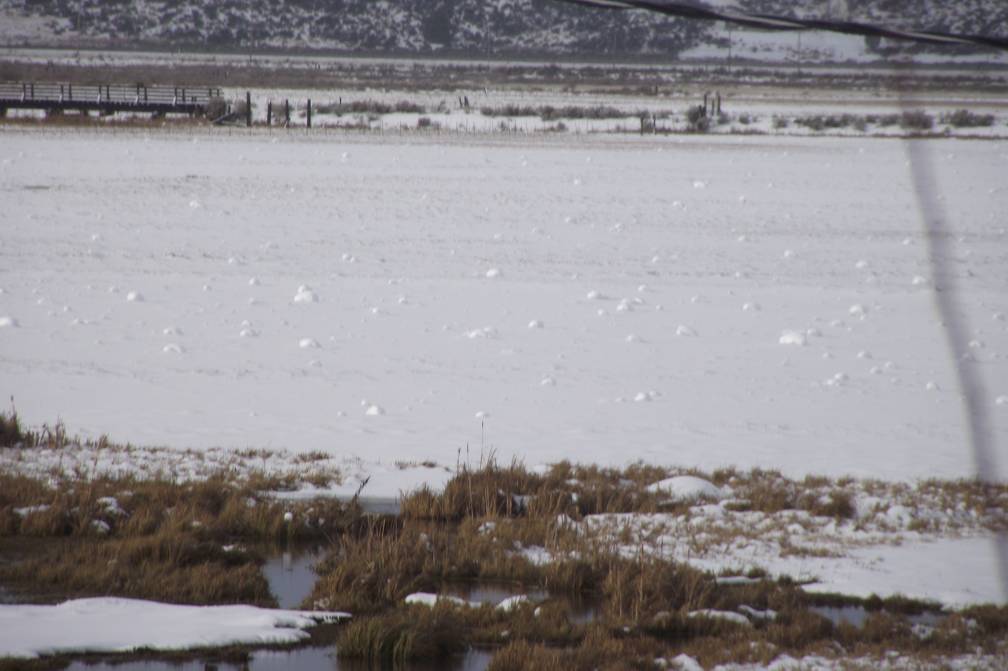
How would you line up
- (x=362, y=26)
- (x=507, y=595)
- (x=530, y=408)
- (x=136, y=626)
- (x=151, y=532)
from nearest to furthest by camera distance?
(x=136, y=626) → (x=507, y=595) → (x=151, y=532) → (x=530, y=408) → (x=362, y=26)

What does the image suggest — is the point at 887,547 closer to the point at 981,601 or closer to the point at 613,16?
the point at 981,601

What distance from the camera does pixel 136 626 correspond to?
6.24 meters

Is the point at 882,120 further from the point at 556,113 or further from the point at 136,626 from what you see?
the point at 136,626

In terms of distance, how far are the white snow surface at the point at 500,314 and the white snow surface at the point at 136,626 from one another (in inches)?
119

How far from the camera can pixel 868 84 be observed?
10494 centimetres

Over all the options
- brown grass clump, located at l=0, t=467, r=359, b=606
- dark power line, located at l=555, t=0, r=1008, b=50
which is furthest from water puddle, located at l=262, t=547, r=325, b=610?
dark power line, located at l=555, t=0, r=1008, b=50

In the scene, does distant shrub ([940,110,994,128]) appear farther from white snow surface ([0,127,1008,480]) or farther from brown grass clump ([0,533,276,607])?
brown grass clump ([0,533,276,607])

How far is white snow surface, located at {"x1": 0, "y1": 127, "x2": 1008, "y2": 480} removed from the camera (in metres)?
10.5

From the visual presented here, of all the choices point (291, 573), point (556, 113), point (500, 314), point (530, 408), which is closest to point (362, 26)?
point (556, 113)

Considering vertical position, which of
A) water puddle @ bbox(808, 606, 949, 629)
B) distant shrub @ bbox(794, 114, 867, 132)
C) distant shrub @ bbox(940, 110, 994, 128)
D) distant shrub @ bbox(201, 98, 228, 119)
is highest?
distant shrub @ bbox(940, 110, 994, 128)

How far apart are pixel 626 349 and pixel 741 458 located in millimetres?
3929

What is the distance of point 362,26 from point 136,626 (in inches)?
5869

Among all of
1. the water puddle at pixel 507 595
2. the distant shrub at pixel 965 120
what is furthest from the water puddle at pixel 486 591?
the distant shrub at pixel 965 120

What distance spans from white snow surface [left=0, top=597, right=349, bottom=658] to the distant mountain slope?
135658 millimetres
